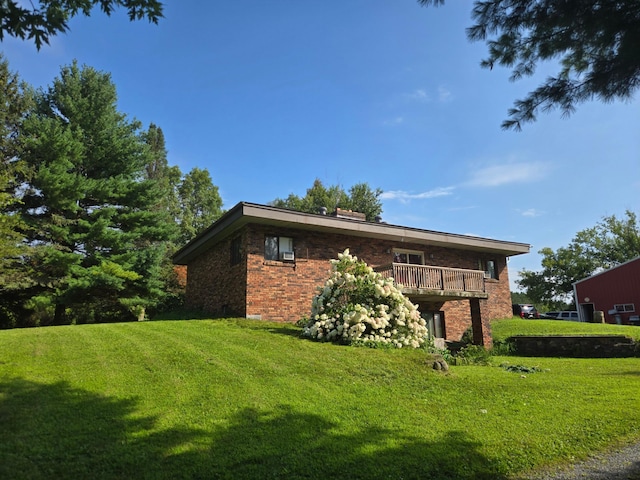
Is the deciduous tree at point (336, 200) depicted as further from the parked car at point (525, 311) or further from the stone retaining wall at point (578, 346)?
the stone retaining wall at point (578, 346)

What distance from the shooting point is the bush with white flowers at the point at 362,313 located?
9969 mm

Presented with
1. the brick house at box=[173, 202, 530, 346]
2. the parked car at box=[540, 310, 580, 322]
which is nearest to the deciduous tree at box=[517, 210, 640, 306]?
the parked car at box=[540, 310, 580, 322]

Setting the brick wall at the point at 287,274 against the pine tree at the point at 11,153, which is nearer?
the brick wall at the point at 287,274

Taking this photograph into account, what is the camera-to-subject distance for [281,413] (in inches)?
214

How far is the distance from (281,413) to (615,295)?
30.1 m

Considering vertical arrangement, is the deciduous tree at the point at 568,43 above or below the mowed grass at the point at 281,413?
above

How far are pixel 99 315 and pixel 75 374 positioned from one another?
1664 cm

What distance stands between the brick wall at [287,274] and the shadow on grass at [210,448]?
8.28m

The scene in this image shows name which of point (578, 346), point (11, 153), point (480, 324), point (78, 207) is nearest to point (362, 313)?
point (480, 324)

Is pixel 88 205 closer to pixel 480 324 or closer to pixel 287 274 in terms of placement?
pixel 287 274

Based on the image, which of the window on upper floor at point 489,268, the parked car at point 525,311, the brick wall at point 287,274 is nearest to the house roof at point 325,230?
the brick wall at point 287,274

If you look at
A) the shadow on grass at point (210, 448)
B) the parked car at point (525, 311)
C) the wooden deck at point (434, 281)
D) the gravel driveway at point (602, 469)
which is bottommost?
the gravel driveway at point (602, 469)

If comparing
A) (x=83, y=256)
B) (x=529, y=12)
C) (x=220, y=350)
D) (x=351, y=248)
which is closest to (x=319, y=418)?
(x=220, y=350)

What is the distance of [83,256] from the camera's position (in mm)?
18500
